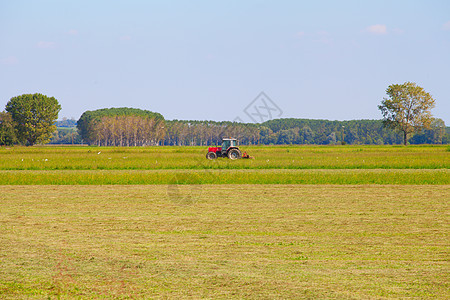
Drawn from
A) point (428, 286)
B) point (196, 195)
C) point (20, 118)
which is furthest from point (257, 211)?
point (20, 118)

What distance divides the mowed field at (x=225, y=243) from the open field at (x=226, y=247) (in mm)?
25

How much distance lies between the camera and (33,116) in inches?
4902

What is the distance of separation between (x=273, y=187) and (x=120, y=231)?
37.1ft

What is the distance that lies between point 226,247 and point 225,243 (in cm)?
38

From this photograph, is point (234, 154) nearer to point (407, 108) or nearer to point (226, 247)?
point (226, 247)

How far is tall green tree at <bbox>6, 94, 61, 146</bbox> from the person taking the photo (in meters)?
120

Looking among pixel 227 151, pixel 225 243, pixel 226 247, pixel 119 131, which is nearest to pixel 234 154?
pixel 227 151

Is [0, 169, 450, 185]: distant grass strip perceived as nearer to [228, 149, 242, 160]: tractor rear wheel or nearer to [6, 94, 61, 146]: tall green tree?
[228, 149, 242, 160]: tractor rear wheel

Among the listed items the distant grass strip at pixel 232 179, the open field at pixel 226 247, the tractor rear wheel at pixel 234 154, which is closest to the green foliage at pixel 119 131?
the tractor rear wheel at pixel 234 154

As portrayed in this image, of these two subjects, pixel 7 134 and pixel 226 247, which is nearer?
pixel 226 247

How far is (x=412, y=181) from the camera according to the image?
76.6ft

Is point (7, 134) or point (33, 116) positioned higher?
point (33, 116)

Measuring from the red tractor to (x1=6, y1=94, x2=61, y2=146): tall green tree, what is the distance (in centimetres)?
8844

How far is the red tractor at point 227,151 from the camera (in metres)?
42.1
